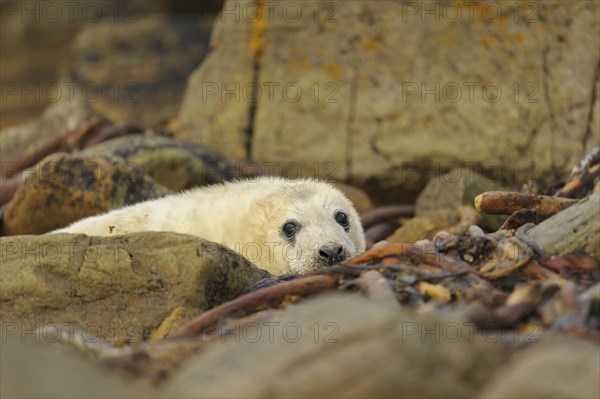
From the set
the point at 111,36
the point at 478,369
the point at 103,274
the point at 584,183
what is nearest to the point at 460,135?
the point at 584,183

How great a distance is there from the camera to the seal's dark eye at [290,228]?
5.65 m

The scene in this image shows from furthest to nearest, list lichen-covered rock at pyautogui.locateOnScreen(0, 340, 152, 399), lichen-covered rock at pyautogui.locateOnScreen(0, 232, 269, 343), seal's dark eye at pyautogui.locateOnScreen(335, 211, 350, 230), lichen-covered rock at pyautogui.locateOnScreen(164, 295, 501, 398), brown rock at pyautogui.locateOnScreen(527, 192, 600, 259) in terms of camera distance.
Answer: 1. seal's dark eye at pyautogui.locateOnScreen(335, 211, 350, 230)
2. lichen-covered rock at pyautogui.locateOnScreen(0, 232, 269, 343)
3. brown rock at pyautogui.locateOnScreen(527, 192, 600, 259)
4. lichen-covered rock at pyautogui.locateOnScreen(0, 340, 152, 399)
5. lichen-covered rock at pyautogui.locateOnScreen(164, 295, 501, 398)

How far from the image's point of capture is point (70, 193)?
22.6 feet

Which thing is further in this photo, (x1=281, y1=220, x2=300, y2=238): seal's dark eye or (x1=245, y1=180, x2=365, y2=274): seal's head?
(x1=281, y1=220, x2=300, y2=238): seal's dark eye

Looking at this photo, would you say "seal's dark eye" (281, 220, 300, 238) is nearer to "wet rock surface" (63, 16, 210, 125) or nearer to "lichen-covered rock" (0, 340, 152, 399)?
"lichen-covered rock" (0, 340, 152, 399)

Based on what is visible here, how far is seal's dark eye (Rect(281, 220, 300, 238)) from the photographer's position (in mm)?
5652

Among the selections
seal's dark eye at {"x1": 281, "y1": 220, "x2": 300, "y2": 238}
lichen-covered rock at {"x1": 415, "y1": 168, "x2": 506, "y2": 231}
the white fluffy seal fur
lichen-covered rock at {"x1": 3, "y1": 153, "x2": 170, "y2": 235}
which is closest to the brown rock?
the white fluffy seal fur

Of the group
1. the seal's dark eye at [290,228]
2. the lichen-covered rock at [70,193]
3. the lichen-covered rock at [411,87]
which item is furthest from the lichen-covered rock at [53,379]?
the lichen-covered rock at [411,87]

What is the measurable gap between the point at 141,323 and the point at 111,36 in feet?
35.3

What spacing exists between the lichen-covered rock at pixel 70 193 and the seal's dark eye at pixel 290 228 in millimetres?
1597

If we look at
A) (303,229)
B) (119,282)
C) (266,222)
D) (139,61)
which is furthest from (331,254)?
(139,61)

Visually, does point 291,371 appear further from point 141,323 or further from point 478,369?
point 141,323

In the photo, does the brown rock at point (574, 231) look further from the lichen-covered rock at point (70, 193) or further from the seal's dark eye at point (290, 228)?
the lichen-covered rock at point (70, 193)

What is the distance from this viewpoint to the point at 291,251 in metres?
5.58
